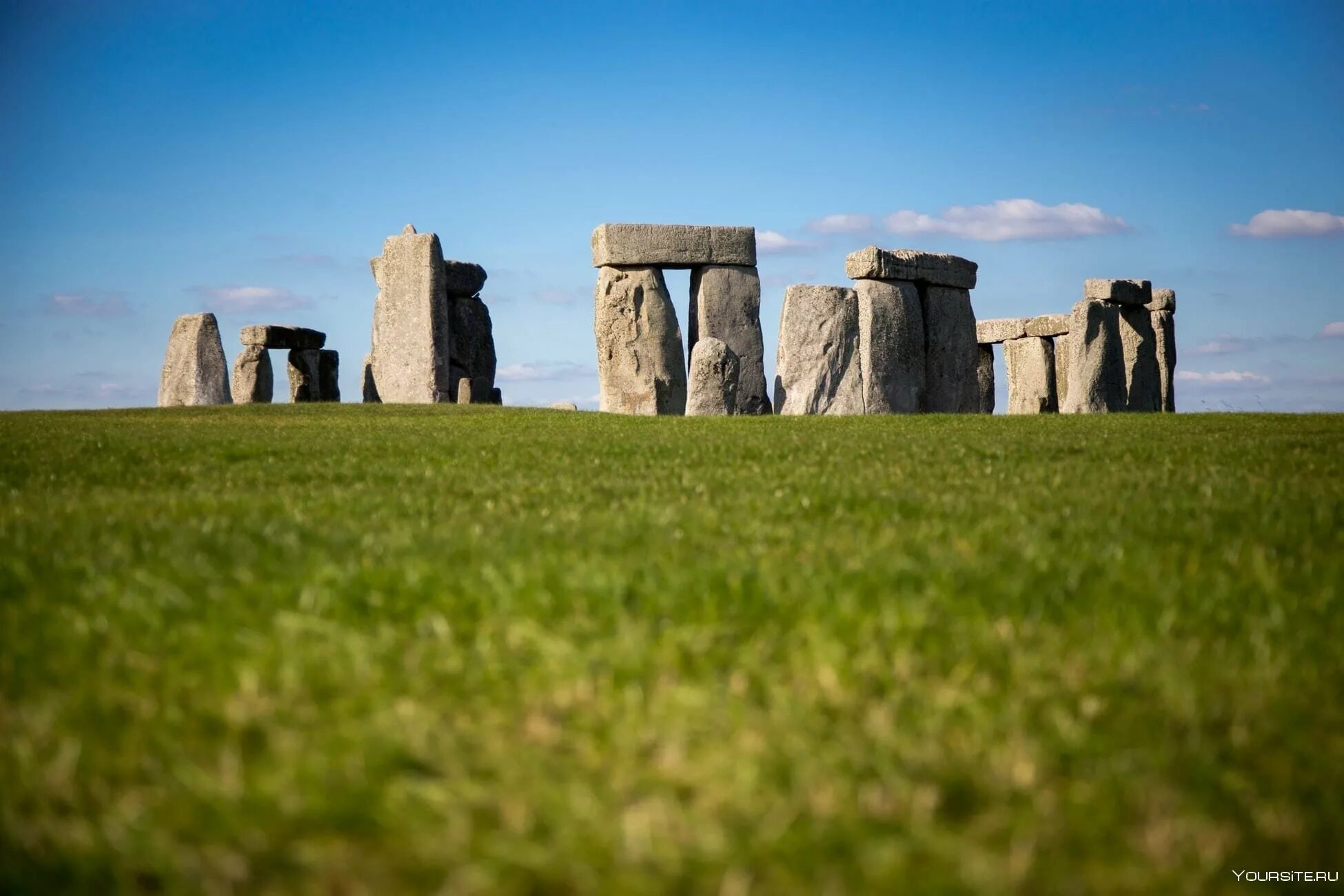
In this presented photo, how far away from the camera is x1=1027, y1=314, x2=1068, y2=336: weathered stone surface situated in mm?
26141

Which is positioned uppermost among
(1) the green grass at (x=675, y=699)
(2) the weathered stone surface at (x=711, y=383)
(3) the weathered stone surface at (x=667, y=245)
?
(3) the weathered stone surface at (x=667, y=245)

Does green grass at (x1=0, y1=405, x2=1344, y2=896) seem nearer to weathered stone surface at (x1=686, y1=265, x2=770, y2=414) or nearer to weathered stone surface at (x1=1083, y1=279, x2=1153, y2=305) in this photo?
weathered stone surface at (x1=686, y1=265, x2=770, y2=414)

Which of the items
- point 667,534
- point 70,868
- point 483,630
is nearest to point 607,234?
point 667,534

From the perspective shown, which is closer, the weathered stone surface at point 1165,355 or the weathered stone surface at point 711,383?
the weathered stone surface at point 711,383

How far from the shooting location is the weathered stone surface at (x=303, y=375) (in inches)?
1127

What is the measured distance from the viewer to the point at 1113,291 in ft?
78.1

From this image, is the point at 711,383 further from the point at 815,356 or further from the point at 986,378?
the point at 986,378

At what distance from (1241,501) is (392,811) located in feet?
15.7

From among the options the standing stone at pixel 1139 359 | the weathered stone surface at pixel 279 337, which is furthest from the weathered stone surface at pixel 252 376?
the standing stone at pixel 1139 359

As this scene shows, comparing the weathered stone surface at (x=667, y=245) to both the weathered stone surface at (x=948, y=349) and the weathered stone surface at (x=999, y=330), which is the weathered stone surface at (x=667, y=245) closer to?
the weathered stone surface at (x=948, y=349)

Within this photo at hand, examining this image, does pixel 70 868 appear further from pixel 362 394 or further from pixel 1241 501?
pixel 362 394

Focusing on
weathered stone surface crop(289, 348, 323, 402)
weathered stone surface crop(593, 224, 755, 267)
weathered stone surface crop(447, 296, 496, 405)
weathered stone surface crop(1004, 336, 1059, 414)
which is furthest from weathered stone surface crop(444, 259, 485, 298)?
weathered stone surface crop(1004, 336, 1059, 414)

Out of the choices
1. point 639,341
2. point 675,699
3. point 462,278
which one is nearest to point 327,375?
point 462,278

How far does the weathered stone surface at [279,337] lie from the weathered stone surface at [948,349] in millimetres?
14970
